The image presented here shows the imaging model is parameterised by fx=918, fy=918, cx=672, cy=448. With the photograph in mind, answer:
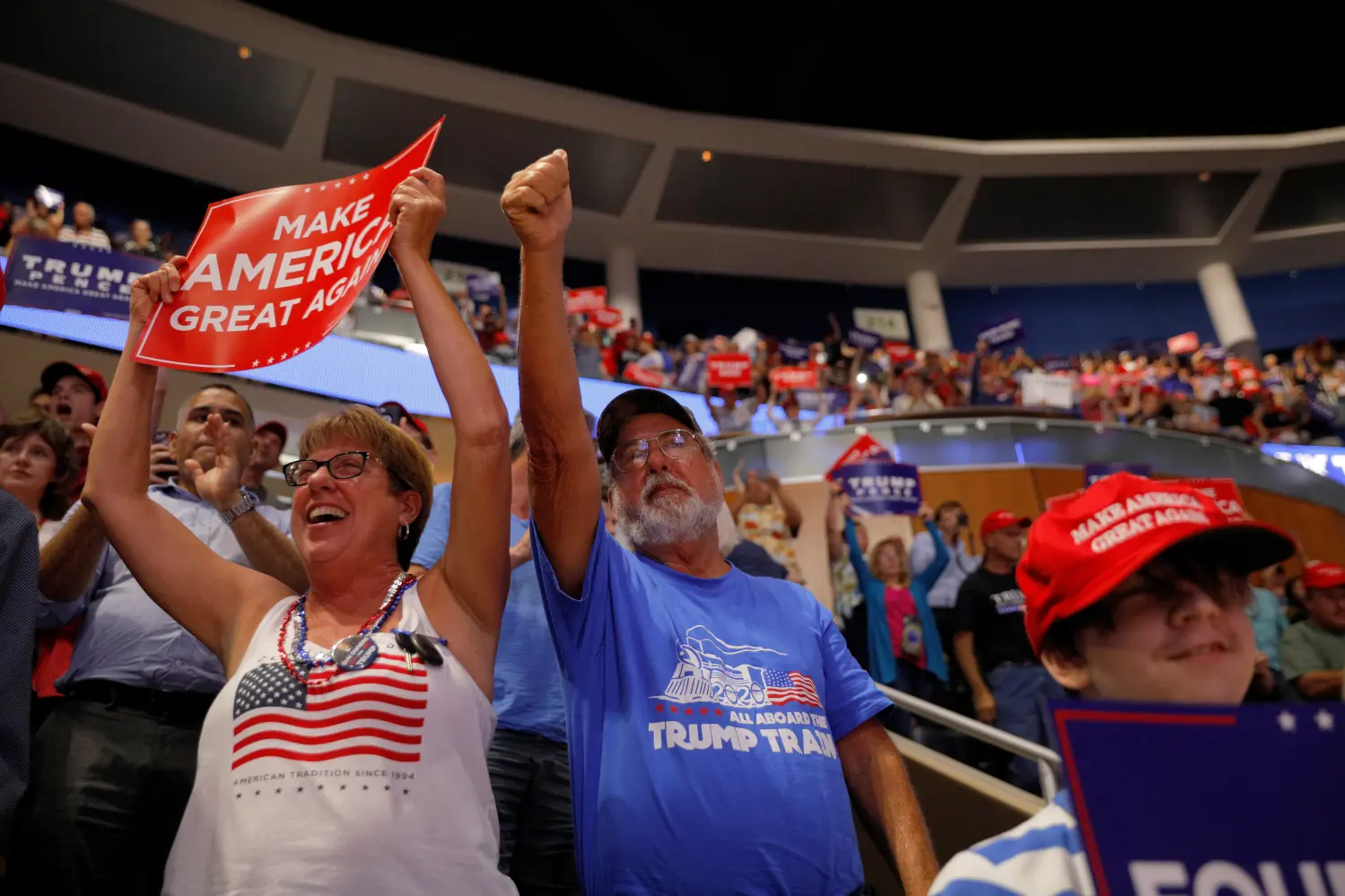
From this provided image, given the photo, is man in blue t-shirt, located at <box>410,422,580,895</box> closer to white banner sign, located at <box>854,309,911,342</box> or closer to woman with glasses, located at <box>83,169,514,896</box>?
woman with glasses, located at <box>83,169,514,896</box>

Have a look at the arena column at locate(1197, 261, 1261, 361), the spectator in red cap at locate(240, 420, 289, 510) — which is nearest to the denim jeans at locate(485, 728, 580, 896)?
the spectator in red cap at locate(240, 420, 289, 510)

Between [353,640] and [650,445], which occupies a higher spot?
[650,445]

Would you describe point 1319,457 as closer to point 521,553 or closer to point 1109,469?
point 1109,469

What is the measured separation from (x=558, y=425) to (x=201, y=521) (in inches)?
53.2

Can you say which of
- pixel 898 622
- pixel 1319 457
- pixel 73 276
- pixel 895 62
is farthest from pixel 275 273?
pixel 895 62

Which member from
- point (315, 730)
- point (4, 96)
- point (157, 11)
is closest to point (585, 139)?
point (157, 11)

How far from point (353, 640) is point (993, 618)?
3.15m

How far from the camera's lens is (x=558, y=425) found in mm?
1429

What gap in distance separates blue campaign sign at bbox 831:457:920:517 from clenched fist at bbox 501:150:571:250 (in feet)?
13.8

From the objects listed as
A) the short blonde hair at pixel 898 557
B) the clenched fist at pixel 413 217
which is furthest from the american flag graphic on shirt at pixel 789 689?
the short blonde hair at pixel 898 557

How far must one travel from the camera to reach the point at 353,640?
4.43ft

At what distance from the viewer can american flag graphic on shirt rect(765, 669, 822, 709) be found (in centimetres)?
147

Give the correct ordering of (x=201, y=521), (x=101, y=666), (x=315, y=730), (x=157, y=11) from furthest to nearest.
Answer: (x=157, y=11) < (x=201, y=521) < (x=101, y=666) < (x=315, y=730)

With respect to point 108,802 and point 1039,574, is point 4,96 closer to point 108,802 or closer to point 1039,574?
point 108,802
